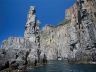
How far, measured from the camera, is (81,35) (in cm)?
17550

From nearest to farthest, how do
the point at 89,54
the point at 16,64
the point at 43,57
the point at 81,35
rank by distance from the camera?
the point at 16,64
the point at 43,57
the point at 89,54
the point at 81,35

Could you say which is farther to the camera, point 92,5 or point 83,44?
point 92,5

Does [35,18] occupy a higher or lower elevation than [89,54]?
higher

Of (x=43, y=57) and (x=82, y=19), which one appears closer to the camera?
(x=43, y=57)

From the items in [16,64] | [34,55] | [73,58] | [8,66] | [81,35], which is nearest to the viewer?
[8,66]

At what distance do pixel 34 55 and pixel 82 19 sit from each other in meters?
80.7

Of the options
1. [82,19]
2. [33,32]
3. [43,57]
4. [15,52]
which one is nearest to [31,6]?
[33,32]

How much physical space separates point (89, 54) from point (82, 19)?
1316 inches

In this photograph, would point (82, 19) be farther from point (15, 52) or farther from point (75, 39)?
point (15, 52)

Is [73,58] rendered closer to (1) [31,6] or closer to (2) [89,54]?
(2) [89,54]

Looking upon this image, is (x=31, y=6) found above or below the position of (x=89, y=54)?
above

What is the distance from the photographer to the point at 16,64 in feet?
227

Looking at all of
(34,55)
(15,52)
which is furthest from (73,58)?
(15,52)

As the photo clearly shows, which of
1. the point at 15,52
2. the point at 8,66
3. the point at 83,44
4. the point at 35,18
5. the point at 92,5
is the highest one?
the point at 92,5
